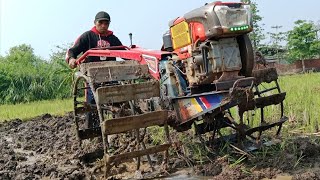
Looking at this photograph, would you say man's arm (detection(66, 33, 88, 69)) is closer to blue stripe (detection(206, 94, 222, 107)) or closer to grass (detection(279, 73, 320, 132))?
blue stripe (detection(206, 94, 222, 107))

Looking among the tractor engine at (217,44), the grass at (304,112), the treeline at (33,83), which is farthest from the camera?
the treeline at (33,83)

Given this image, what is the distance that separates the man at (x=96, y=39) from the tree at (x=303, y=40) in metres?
28.3

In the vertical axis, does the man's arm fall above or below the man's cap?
below

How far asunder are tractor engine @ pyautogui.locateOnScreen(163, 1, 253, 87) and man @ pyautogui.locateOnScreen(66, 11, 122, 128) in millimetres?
1798

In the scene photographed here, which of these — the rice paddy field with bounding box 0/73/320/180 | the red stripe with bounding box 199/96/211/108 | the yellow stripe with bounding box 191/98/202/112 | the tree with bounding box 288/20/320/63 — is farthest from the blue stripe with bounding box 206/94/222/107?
the tree with bounding box 288/20/320/63

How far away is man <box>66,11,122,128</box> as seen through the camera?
19.7ft

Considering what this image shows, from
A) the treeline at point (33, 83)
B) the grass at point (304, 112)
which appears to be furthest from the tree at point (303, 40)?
the grass at point (304, 112)

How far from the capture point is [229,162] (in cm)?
466

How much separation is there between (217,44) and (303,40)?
2998cm

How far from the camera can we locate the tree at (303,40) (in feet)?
104

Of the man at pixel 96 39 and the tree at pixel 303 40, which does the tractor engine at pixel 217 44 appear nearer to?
the man at pixel 96 39

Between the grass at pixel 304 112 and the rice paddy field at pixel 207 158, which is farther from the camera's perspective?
the grass at pixel 304 112

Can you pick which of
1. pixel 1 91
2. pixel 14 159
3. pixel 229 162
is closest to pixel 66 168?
pixel 14 159

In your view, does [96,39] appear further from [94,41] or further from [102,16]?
[102,16]
